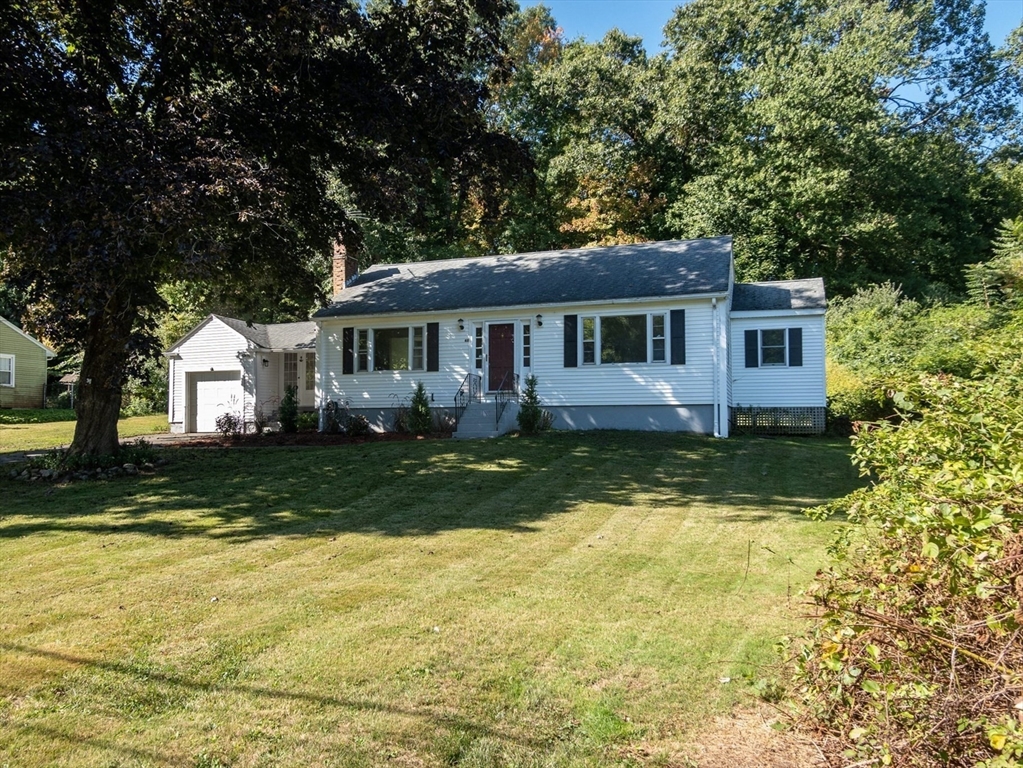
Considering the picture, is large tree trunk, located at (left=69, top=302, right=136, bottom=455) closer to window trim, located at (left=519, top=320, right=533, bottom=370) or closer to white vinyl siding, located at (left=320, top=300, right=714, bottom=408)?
white vinyl siding, located at (left=320, top=300, right=714, bottom=408)

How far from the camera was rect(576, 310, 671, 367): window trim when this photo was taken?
1603cm

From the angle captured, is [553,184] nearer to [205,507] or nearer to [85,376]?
[85,376]

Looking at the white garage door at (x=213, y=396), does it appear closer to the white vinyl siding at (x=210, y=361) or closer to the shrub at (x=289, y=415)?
the white vinyl siding at (x=210, y=361)

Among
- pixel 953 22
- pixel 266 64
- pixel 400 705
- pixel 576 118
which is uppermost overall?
pixel 953 22

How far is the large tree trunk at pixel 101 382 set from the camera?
38.2 ft

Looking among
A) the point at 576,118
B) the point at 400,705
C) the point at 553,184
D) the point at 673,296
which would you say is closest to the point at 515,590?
the point at 400,705

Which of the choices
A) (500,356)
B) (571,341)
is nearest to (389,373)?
(500,356)

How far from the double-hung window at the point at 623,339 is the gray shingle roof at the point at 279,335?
27.9 ft

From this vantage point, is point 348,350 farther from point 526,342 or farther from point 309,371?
point 526,342

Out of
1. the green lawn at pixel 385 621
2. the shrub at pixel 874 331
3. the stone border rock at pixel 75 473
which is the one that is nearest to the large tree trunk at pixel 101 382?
the stone border rock at pixel 75 473

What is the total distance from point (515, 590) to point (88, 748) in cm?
300

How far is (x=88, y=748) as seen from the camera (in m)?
3.13

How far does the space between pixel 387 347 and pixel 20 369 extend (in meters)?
22.7

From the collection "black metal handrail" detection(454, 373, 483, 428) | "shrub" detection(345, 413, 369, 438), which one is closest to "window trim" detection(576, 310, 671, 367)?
"black metal handrail" detection(454, 373, 483, 428)
